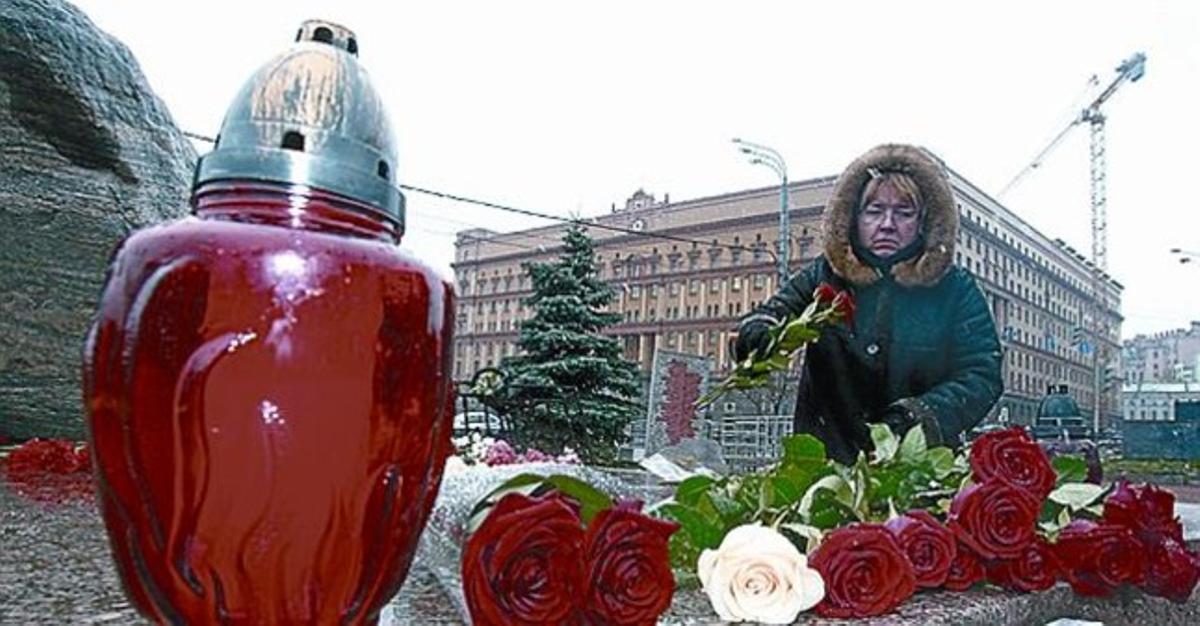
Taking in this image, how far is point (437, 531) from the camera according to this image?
1.07m

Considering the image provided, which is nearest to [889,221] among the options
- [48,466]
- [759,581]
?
[759,581]

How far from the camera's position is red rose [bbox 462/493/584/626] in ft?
2.24

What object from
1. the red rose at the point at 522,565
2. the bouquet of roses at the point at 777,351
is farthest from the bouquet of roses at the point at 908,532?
the red rose at the point at 522,565

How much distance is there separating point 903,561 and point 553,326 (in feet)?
31.1

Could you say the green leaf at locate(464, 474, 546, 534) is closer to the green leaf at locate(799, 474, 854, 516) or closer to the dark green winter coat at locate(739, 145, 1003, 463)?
the green leaf at locate(799, 474, 854, 516)

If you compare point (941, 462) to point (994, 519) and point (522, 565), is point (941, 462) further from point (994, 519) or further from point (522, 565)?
point (522, 565)

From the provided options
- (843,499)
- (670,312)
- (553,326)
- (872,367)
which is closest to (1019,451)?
(843,499)

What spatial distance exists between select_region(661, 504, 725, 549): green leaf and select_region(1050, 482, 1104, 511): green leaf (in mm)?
596

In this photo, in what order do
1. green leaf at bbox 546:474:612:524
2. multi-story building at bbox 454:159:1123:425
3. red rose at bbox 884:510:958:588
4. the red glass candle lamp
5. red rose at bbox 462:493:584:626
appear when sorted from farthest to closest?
1. multi-story building at bbox 454:159:1123:425
2. red rose at bbox 884:510:958:588
3. green leaf at bbox 546:474:612:524
4. red rose at bbox 462:493:584:626
5. the red glass candle lamp

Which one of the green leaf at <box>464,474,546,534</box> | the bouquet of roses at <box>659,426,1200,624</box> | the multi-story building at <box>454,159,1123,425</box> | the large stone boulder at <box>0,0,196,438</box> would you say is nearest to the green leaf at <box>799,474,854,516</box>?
the bouquet of roses at <box>659,426,1200,624</box>

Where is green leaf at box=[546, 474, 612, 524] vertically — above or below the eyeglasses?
below

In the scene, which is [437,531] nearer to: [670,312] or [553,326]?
[553,326]

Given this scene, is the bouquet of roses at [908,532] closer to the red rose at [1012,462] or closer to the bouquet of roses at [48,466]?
the red rose at [1012,462]

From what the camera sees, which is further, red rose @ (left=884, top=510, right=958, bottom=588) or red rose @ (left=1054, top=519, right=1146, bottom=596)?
red rose @ (left=1054, top=519, right=1146, bottom=596)
